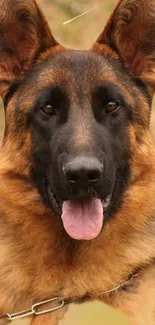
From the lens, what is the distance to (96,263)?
410 cm

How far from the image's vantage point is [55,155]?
3762 mm

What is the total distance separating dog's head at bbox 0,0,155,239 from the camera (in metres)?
3.71

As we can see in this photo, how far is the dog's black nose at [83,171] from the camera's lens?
3.49 meters

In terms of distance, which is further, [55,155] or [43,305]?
[43,305]

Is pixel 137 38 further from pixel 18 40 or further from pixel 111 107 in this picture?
pixel 18 40

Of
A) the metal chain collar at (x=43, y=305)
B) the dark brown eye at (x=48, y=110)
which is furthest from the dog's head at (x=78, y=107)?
the metal chain collar at (x=43, y=305)

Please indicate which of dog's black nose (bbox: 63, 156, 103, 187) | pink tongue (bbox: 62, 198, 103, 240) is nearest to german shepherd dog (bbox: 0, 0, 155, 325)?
pink tongue (bbox: 62, 198, 103, 240)

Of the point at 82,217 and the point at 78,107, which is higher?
the point at 78,107

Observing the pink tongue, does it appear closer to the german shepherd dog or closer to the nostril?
the german shepherd dog

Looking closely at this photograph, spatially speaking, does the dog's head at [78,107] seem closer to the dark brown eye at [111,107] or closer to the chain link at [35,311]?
the dark brown eye at [111,107]

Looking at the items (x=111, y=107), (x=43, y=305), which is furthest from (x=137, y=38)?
(x=43, y=305)

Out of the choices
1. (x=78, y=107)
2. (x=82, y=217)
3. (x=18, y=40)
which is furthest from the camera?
(x=18, y=40)

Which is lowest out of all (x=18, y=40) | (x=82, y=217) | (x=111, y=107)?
(x=82, y=217)

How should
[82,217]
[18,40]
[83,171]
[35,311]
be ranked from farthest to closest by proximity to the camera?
1. [18,40]
2. [35,311]
3. [82,217]
4. [83,171]
